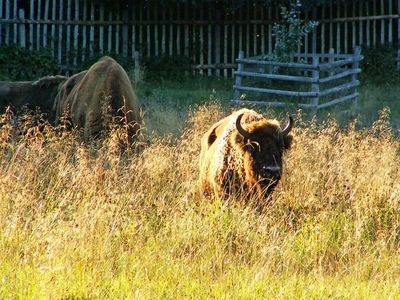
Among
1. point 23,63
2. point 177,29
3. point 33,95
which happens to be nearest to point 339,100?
point 177,29

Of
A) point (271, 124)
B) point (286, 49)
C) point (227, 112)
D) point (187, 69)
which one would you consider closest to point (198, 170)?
point (271, 124)

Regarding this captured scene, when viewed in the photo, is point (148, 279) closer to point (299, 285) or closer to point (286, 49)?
point (299, 285)

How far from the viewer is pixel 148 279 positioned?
22.1 feet

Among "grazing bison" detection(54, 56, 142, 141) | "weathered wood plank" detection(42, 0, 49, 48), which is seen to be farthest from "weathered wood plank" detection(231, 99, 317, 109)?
"weathered wood plank" detection(42, 0, 49, 48)

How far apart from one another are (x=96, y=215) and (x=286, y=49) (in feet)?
44.1

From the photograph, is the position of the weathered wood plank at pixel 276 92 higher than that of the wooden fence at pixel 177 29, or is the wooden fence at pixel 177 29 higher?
the wooden fence at pixel 177 29

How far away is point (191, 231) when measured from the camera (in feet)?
25.3

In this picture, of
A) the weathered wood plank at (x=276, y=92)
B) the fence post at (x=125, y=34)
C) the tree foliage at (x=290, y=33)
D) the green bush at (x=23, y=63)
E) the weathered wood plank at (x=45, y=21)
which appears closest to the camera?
the weathered wood plank at (x=276, y=92)

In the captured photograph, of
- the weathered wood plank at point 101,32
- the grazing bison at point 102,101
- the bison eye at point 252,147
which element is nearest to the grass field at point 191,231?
the bison eye at point 252,147

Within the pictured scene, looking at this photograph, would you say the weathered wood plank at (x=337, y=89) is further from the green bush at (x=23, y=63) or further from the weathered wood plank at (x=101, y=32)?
the green bush at (x=23, y=63)

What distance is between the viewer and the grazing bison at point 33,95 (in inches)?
558

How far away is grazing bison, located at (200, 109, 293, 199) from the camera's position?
29.2 ft

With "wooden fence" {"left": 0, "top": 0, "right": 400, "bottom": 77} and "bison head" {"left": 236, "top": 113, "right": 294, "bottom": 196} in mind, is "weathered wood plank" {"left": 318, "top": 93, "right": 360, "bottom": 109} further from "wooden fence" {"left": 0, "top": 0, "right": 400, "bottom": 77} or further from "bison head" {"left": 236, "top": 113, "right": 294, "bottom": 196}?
"bison head" {"left": 236, "top": 113, "right": 294, "bottom": 196}

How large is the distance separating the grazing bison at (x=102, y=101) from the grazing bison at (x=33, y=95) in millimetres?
984
